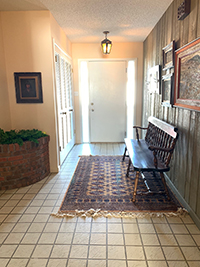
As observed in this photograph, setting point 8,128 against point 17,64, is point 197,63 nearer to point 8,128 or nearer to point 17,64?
point 17,64

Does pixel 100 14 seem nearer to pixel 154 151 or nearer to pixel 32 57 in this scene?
pixel 32 57

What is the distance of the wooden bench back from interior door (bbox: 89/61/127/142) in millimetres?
1763

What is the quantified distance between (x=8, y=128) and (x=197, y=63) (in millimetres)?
2739

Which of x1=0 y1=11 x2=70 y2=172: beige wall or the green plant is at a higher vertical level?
x1=0 y1=11 x2=70 y2=172: beige wall

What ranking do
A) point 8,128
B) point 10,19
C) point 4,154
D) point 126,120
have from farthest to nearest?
point 126,120 → point 8,128 → point 10,19 → point 4,154

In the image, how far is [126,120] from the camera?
5.19 m

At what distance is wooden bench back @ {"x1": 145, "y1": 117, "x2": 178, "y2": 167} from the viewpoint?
2381mm

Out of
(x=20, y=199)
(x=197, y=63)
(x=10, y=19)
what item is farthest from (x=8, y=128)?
(x=197, y=63)

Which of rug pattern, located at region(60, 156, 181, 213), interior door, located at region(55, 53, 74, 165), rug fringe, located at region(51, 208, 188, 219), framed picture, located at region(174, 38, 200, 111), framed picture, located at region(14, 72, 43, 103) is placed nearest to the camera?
framed picture, located at region(174, 38, 200, 111)

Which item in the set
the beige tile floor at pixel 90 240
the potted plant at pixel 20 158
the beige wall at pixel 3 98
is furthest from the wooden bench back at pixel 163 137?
the beige wall at pixel 3 98

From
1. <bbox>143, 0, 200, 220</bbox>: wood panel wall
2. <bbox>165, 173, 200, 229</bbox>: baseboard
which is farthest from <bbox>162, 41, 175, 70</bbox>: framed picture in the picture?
<bbox>165, 173, 200, 229</bbox>: baseboard

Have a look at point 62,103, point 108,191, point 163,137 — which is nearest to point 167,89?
point 163,137

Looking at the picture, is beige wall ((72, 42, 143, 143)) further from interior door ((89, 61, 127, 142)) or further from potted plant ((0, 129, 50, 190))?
potted plant ((0, 129, 50, 190))

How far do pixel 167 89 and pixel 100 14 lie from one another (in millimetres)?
1528
